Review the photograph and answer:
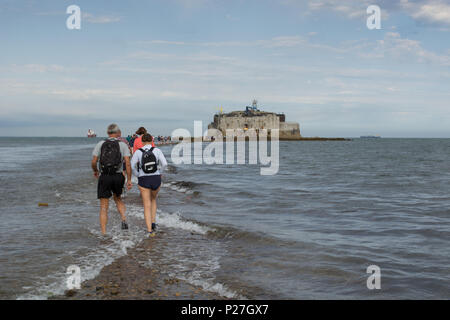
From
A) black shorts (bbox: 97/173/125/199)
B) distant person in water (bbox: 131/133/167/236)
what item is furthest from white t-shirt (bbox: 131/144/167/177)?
black shorts (bbox: 97/173/125/199)

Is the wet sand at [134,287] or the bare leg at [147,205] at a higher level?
the bare leg at [147,205]

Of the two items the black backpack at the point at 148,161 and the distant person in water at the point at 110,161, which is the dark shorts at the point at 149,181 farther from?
the distant person in water at the point at 110,161

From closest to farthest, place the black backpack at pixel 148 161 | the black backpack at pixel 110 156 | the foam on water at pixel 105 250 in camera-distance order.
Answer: the foam on water at pixel 105 250
the black backpack at pixel 110 156
the black backpack at pixel 148 161

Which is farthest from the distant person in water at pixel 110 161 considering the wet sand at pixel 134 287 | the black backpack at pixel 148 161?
the wet sand at pixel 134 287

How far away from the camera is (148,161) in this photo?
845 cm

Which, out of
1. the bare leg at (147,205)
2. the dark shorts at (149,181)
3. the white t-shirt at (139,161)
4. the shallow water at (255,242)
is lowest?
the shallow water at (255,242)

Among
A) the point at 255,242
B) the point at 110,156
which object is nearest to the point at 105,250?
the point at 110,156

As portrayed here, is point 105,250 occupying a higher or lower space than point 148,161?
lower

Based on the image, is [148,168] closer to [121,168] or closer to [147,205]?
[121,168]

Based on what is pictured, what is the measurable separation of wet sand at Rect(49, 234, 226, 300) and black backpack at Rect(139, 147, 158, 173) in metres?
2.52

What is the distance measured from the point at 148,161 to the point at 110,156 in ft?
2.66

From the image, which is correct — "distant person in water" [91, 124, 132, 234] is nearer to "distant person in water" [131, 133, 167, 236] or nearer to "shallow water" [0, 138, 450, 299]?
"distant person in water" [131, 133, 167, 236]

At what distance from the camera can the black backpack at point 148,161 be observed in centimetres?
845
